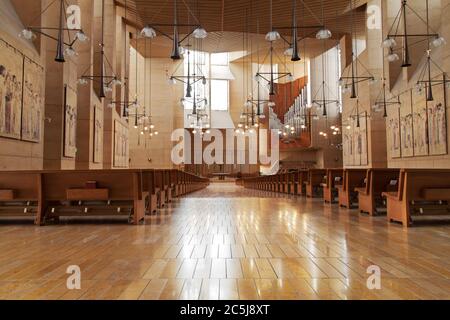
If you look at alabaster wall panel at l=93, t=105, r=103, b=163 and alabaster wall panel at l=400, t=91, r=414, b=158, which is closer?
alabaster wall panel at l=400, t=91, r=414, b=158

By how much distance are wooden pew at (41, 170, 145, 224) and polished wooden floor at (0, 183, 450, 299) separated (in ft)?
1.02

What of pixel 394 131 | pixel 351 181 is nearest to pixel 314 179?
pixel 351 181

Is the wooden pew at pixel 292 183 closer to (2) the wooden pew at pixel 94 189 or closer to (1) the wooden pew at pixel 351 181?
(1) the wooden pew at pixel 351 181

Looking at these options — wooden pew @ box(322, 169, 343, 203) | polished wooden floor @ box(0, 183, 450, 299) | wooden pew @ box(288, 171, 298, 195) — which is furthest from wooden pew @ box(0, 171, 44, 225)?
wooden pew @ box(288, 171, 298, 195)

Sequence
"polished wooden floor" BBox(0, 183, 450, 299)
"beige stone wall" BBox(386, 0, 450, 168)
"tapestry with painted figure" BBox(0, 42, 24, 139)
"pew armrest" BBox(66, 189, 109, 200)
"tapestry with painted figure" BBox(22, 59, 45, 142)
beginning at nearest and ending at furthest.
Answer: "polished wooden floor" BBox(0, 183, 450, 299) < "pew armrest" BBox(66, 189, 109, 200) < "tapestry with painted figure" BBox(0, 42, 24, 139) < "tapestry with painted figure" BBox(22, 59, 45, 142) < "beige stone wall" BBox(386, 0, 450, 168)

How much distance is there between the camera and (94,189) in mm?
4883

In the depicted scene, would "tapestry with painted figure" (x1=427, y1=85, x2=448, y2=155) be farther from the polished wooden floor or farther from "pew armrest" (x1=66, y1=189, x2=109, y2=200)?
"pew armrest" (x1=66, y1=189, x2=109, y2=200)

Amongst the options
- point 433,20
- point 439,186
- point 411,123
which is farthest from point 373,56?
point 439,186

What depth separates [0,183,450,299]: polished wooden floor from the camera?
6.77 ft

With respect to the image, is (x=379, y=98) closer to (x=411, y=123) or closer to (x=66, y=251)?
(x=411, y=123)

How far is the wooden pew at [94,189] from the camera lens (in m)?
4.91

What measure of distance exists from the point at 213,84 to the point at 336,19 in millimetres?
12636

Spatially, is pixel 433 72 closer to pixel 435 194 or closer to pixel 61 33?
pixel 435 194

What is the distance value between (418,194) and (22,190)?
5.45 m
